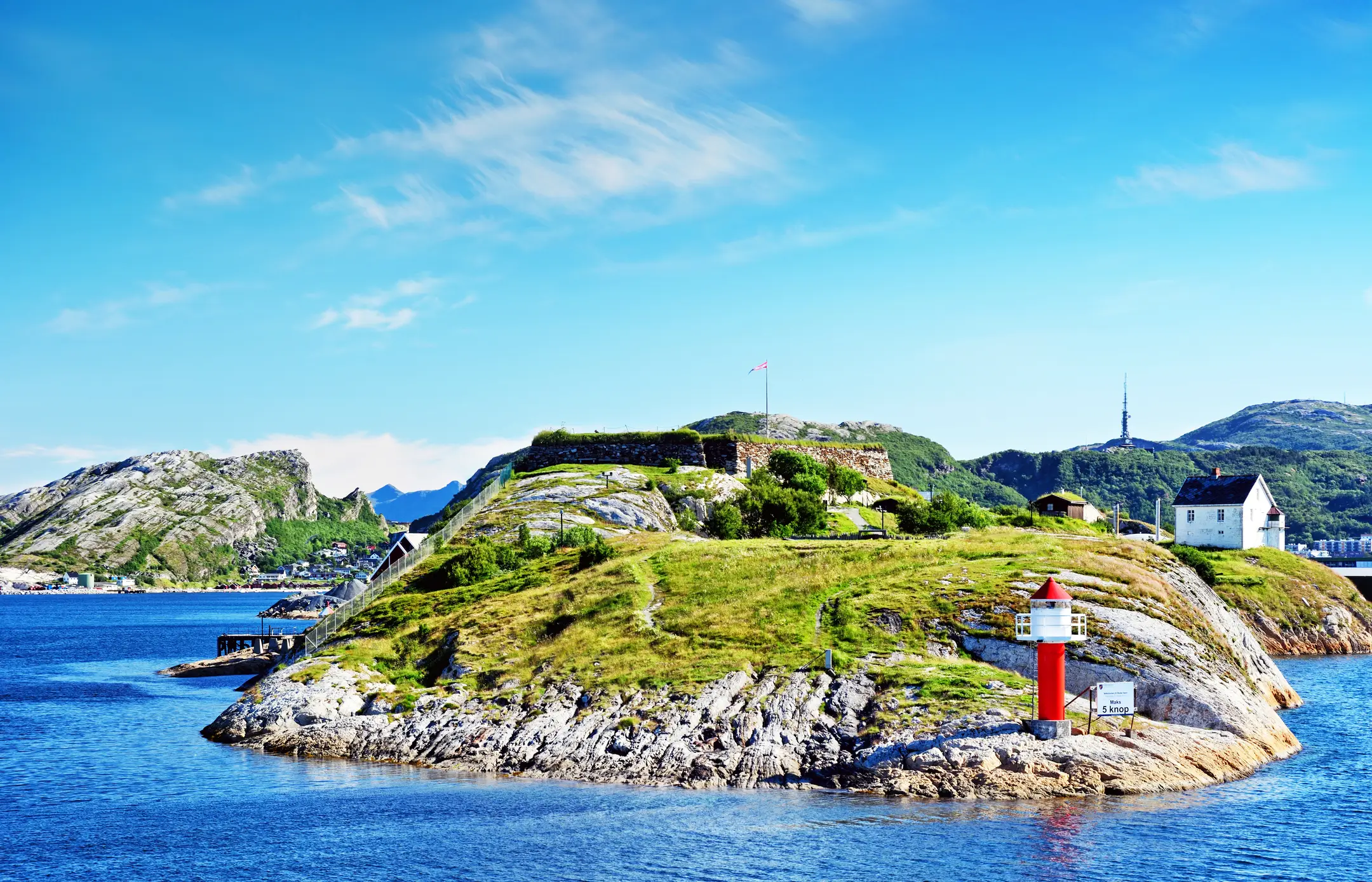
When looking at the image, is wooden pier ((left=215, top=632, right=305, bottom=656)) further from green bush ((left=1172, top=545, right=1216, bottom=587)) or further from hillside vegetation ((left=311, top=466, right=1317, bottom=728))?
green bush ((left=1172, top=545, right=1216, bottom=587))

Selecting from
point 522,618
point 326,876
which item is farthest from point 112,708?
point 326,876

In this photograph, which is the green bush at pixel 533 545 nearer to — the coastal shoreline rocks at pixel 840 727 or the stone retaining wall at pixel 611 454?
the coastal shoreline rocks at pixel 840 727

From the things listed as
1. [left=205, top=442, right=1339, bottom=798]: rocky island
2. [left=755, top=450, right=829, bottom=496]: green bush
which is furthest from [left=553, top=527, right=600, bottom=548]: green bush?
[left=755, top=450, right=829, bottom=496]: green bush

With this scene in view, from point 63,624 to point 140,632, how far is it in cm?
3593

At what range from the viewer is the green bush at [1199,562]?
356 ft

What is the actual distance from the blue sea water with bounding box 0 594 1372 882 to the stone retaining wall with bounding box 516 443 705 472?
2420 inches

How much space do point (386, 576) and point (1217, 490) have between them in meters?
99.8

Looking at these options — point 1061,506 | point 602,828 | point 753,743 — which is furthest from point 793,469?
point 602,828

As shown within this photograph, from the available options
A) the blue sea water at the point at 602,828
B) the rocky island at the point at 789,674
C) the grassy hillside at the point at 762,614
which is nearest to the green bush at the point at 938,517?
the rocky island at the point at 789,674

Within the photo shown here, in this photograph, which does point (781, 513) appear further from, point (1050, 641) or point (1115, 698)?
point (1050, 641)

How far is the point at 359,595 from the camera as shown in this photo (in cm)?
7781

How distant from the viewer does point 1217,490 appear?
439 feet

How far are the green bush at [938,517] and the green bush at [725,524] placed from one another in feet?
43.2

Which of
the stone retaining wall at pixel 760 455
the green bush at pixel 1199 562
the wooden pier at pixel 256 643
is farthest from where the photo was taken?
the stone retaining wall at pixel 760 455
